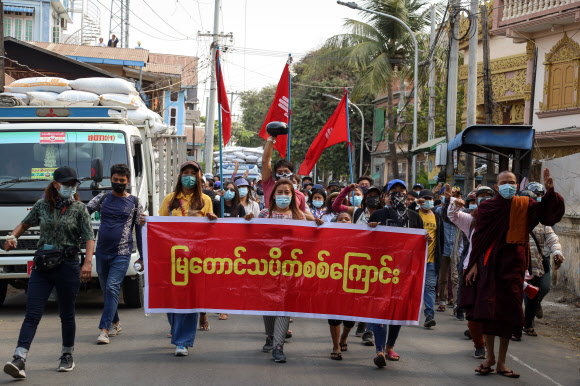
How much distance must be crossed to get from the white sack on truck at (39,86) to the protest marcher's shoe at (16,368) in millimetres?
8436

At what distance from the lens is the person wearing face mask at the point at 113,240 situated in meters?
8.36

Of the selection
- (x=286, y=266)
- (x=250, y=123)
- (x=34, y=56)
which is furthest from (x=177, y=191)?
(x=250, y=123)

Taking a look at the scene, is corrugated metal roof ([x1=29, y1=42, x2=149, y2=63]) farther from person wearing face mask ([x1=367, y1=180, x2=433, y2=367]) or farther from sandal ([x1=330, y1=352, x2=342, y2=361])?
sandal ([x1=330, y1=352, x2=342, y2=361])

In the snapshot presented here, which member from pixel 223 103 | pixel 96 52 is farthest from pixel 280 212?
pixel 96 52

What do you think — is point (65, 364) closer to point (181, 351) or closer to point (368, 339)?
point (181, 351)

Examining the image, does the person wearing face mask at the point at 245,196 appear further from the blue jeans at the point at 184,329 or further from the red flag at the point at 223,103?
the blue jeans at the point at 184,329

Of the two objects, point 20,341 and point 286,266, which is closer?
point 20,341

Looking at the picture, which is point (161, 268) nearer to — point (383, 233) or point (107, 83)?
point (383, 233)

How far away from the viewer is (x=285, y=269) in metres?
7.68

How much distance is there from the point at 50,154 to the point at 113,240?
280 centimetres

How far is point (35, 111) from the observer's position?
11.4 metres

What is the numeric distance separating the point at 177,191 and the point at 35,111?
13.9 feet

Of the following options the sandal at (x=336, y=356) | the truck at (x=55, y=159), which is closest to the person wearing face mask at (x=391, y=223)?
the sandal at (x=336, y=356)

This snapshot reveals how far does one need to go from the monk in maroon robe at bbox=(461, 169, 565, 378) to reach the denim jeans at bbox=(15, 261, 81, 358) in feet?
12.0
